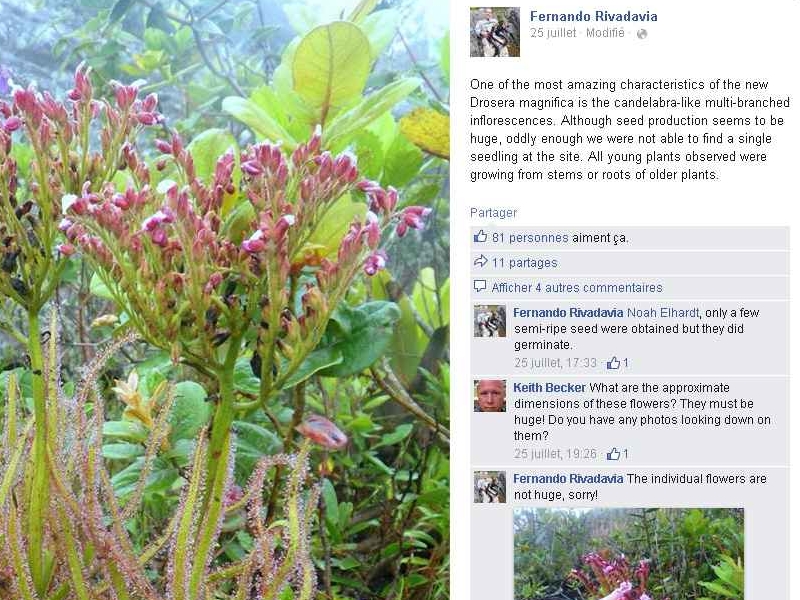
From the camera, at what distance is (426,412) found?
101cm

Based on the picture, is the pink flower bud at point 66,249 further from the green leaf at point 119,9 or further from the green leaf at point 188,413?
the green leaf at point 119,9

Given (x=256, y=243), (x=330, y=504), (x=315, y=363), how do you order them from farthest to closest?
(x=330, y=504), (x=315, y=363), (x=256, y=243)

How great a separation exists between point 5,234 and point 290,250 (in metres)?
0.25

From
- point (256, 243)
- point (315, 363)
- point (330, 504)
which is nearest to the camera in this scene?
point (256, 243)

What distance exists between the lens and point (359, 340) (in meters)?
0.89

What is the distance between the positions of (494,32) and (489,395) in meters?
0.34

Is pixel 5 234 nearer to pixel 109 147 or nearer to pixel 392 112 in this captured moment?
pixel 109 147

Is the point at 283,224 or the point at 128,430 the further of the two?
the point at 128,430

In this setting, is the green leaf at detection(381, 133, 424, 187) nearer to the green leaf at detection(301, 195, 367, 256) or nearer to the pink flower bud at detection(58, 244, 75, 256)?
the green leaf at detection(301, 195, 367, 256)

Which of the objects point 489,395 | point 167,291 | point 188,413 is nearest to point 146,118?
point 167,291

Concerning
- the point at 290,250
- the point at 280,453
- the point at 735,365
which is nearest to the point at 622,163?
the point at 735,365

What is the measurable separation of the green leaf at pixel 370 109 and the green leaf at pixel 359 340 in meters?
0.17

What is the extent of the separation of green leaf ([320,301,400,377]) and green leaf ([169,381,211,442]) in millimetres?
119

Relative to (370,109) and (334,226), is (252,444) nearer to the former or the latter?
(334,226)
